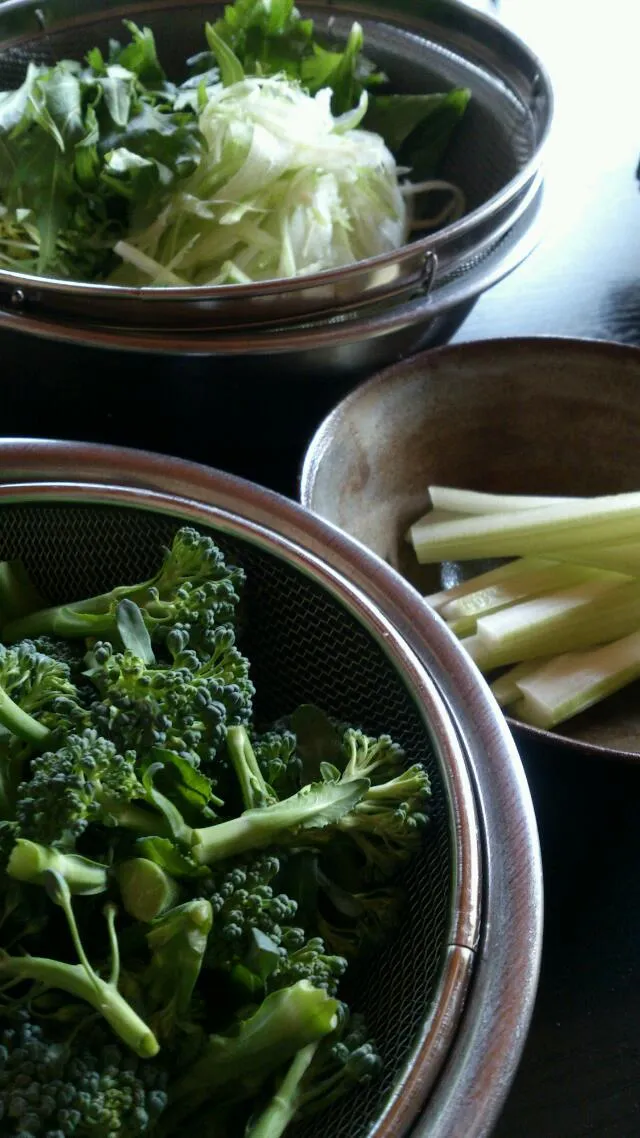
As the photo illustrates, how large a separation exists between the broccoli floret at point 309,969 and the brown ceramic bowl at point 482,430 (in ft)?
2.01

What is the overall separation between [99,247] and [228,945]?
1136 mm

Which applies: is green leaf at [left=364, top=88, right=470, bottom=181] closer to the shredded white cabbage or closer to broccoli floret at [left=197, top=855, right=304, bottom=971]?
the shredded white cabbage

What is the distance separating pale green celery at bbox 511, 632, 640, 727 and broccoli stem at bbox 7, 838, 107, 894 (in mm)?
598

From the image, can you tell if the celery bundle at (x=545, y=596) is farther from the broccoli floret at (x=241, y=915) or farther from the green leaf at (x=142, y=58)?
the green leaf at (x=142, y=58)

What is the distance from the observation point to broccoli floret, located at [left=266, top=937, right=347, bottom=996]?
0.62 metres

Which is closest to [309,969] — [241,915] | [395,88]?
[241,915]

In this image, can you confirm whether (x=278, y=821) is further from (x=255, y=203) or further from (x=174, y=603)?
(x=255, y=203)

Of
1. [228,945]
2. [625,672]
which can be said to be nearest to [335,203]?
[625,672]

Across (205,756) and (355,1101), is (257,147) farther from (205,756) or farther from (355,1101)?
(355,1101)

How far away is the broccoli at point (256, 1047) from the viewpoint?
59cm

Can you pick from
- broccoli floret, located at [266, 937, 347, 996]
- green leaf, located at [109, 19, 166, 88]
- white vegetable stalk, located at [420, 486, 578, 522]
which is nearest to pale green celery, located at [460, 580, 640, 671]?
white vegetable stalk, located at [420, 486, 578, 522]

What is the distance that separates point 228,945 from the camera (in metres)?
0.62

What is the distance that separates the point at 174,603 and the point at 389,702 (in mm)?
197

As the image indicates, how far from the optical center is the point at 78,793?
0.60 meters
